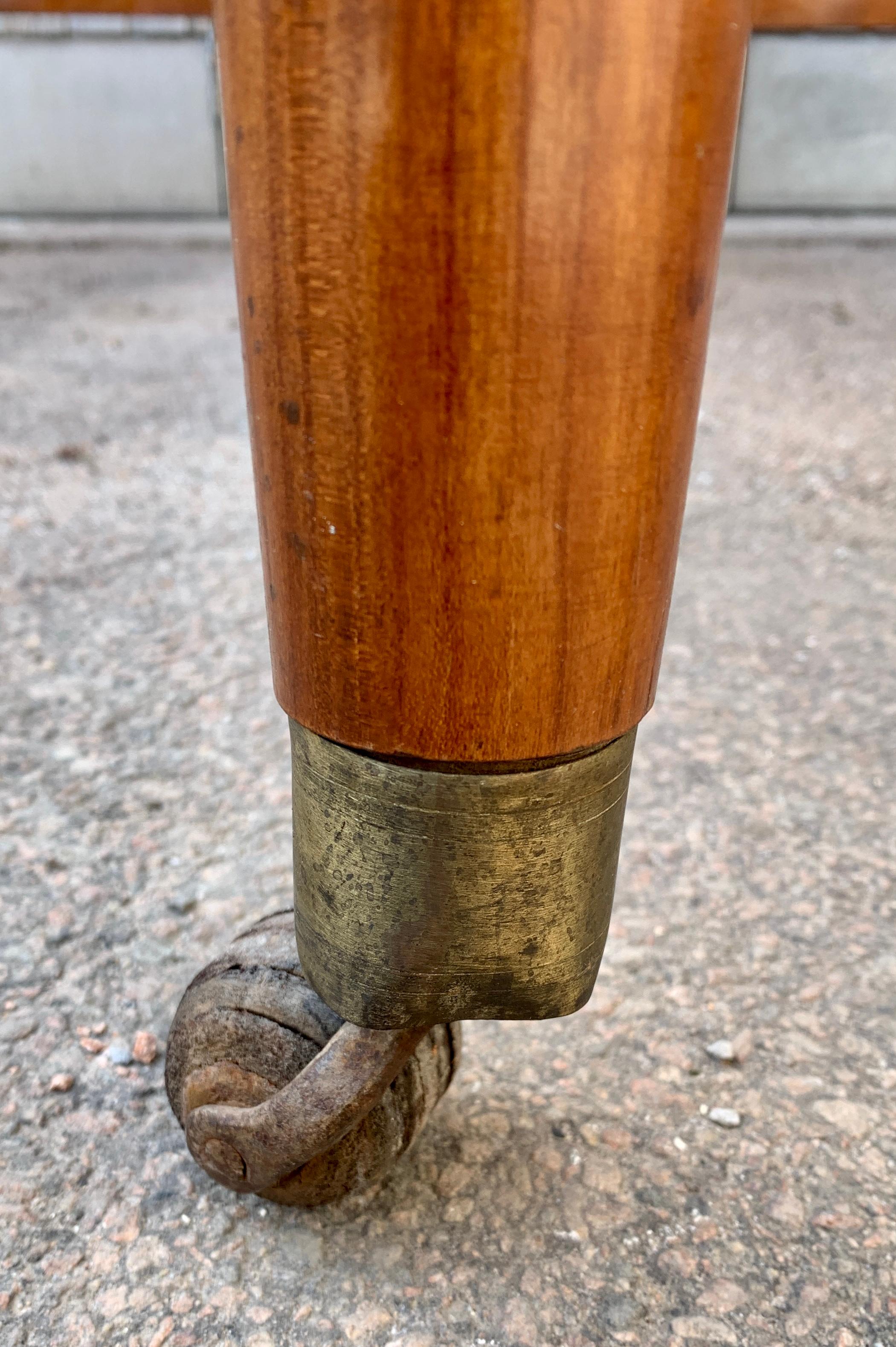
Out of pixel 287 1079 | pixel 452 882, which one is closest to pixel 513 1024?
pixel 287 1079

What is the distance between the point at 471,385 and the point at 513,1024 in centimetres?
103

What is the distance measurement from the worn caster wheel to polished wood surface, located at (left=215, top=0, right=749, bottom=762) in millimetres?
339

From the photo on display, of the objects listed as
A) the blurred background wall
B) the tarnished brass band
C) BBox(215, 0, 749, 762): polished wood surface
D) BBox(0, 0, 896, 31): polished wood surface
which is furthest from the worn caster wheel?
the blurred background wall

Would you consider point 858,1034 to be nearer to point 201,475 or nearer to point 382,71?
point 382,71

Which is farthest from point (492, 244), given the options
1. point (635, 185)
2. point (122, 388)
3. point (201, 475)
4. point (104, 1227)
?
point (122, 388)

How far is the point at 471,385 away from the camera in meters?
0.61

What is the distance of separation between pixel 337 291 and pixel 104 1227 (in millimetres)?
984

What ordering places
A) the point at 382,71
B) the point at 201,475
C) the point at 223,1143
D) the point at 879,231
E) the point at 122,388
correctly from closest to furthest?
the point at 382,71 < the point at 223,1143 < the point at 201,475 < the point at 122,388 < the point at 879,231

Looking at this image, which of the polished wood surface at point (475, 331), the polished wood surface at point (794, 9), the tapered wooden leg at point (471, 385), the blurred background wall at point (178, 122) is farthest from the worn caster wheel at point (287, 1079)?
the blurred background wall at point (178, 122)

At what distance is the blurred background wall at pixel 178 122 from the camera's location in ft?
25.0

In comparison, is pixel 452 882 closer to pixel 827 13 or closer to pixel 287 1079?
pixel 287 1079

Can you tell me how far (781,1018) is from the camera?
4.79ft

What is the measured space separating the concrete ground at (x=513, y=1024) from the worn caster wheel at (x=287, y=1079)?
0.44ft

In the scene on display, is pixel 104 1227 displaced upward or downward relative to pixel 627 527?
downward
